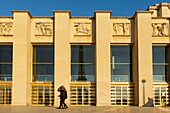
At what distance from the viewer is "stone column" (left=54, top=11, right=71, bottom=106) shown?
91.1 feet

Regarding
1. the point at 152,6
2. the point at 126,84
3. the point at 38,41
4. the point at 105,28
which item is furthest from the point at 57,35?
the point at 152,6

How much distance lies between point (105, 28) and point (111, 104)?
22.1ft

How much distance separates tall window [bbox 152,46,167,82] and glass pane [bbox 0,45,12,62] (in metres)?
12.9

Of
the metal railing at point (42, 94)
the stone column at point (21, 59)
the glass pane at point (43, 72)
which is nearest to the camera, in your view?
the stone column at point (21, 59)

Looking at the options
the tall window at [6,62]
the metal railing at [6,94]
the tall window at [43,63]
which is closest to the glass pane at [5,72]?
the tall window at [6,62]

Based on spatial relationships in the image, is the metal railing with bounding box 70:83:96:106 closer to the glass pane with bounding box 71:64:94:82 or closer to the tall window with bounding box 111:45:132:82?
the glass pane with bounding box 71:64:94:82

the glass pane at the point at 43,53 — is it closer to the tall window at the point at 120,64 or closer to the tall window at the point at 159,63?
the tall window at the point at 120,64

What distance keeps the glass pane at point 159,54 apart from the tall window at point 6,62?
1294 centimetres

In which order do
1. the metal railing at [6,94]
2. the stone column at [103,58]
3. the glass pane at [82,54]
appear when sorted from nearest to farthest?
the stone column at [103,58] → the metal railing at [6,94] → the glass pane at [82,54]

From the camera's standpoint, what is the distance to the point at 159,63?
2895cm

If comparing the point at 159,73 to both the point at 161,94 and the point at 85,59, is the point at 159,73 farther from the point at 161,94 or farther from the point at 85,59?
the point at 85,59

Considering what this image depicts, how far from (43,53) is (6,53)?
10.9 ft

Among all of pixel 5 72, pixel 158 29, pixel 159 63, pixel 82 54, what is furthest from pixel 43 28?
pixel 159 63

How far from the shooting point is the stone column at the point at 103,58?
27.8 metres
